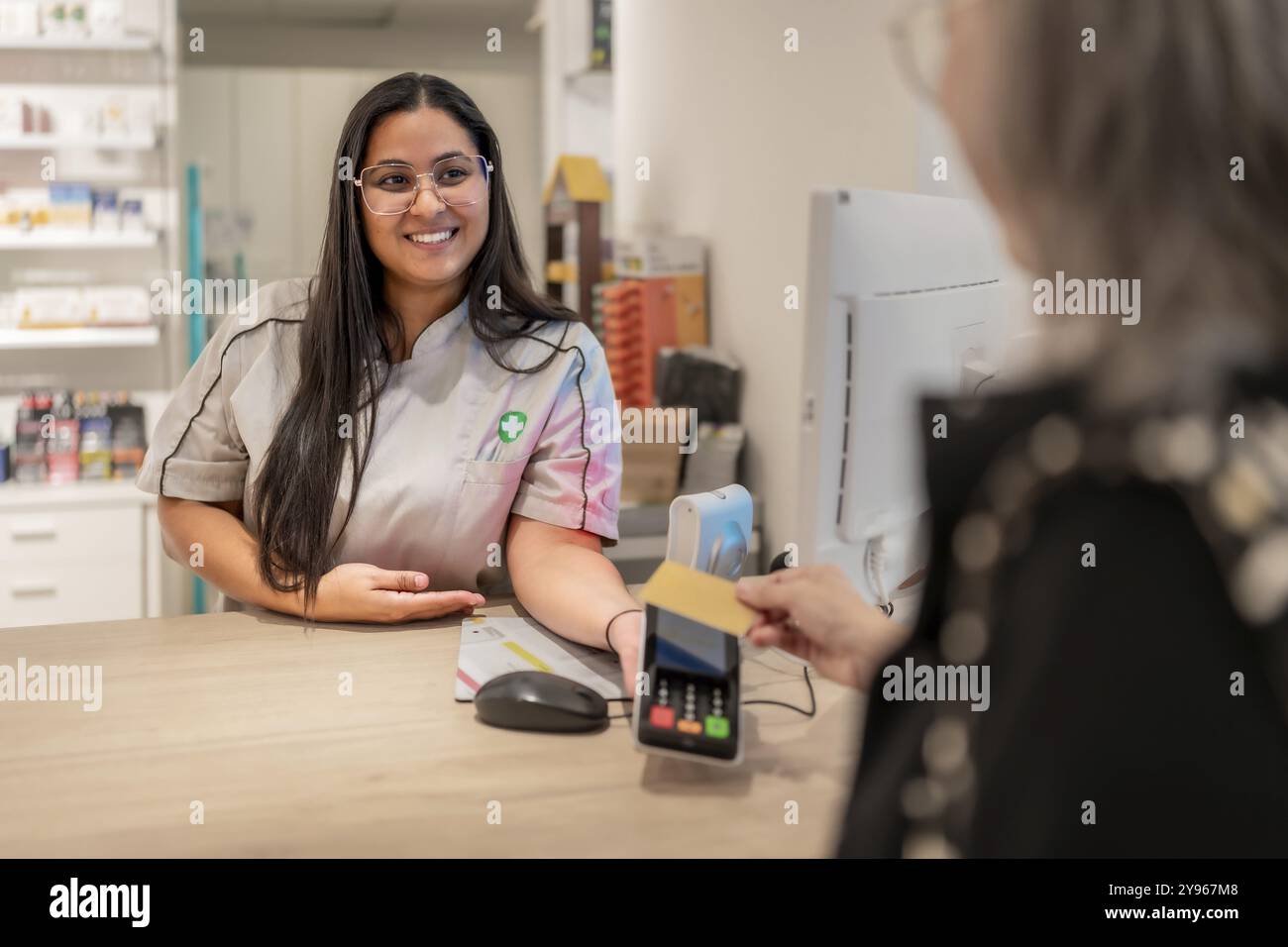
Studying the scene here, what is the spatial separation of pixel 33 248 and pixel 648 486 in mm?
2502

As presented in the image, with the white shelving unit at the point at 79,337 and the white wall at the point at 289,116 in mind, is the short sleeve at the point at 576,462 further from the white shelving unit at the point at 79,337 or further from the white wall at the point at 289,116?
the white wall at the point at 289,116

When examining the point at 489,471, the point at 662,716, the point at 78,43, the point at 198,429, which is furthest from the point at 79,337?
the point at 662,716

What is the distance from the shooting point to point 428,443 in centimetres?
182

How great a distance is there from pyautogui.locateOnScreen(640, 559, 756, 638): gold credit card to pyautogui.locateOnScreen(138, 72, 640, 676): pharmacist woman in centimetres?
64

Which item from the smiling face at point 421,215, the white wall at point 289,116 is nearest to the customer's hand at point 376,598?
the smiling face at point 421,215

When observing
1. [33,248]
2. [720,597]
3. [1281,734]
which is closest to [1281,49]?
[1281,734]

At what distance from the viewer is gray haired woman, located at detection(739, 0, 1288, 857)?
1.81 ft

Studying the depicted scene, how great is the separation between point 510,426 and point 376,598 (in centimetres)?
37

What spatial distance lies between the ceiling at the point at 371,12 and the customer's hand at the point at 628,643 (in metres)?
5.61

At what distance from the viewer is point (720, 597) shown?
3.64 ft

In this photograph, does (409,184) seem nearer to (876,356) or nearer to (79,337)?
(876,356)

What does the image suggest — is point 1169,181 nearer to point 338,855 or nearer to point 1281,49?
point 1281,49

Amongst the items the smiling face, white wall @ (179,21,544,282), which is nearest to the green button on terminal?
the smiling face

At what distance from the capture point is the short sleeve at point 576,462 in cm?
182
